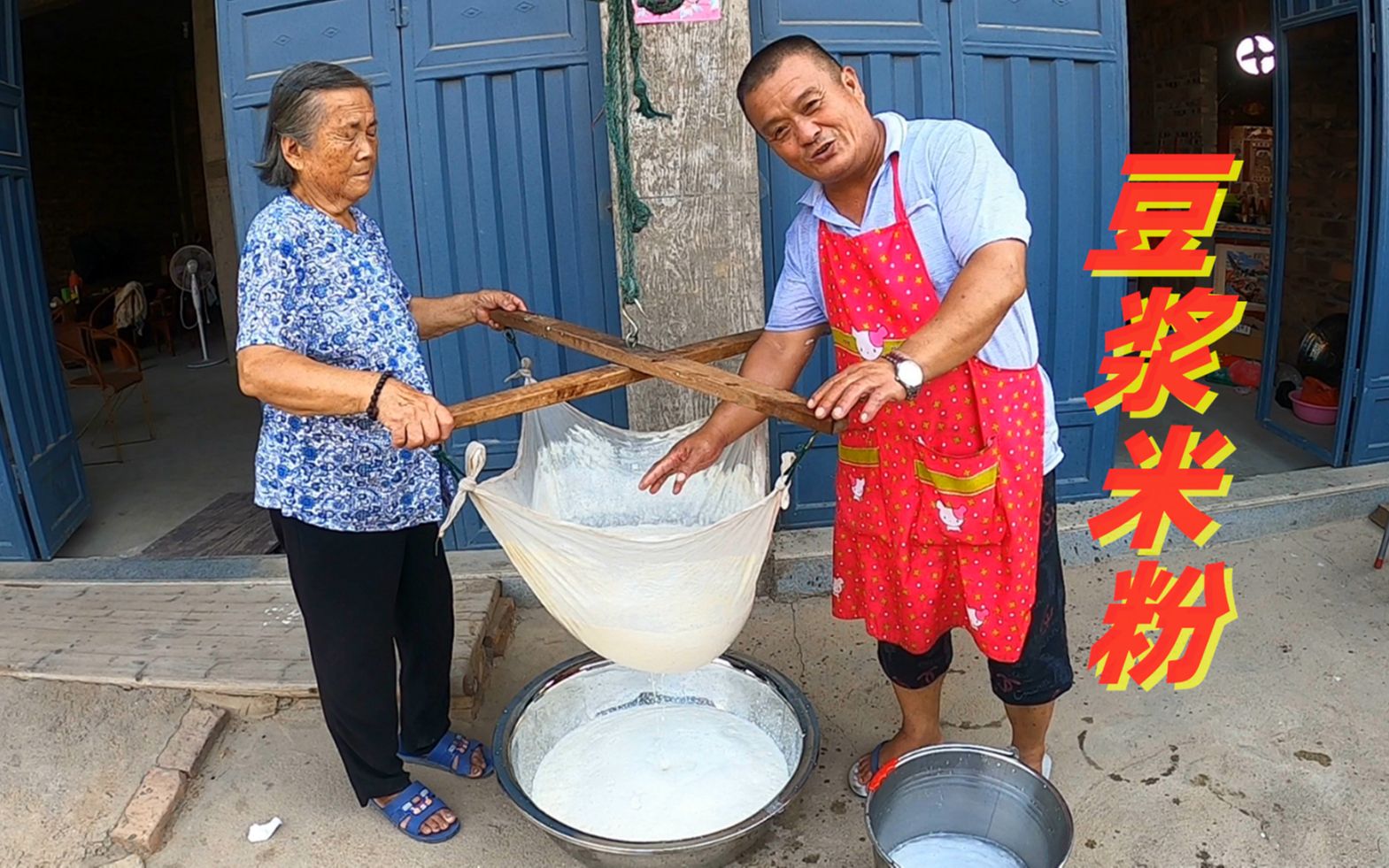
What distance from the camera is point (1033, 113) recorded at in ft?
10.4

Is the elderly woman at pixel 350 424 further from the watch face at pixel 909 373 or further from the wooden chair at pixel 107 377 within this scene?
the wooden chair at pixel 107 377

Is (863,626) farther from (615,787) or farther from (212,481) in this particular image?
(212,481)

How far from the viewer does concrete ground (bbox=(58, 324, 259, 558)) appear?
12.6 feet

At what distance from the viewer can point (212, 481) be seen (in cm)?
439

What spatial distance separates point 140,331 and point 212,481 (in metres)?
5.04

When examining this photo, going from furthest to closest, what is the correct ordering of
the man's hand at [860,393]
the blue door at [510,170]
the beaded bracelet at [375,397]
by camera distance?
the blue door at [510,170] < the beaded bracelet at [375,397] < the man's hand at [860,393]

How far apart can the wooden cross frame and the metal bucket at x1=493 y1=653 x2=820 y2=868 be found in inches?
29.2

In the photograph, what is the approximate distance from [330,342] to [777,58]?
907mm

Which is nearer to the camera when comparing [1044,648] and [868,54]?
[1044,648]

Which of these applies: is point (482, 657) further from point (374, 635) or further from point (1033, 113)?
point (1033, 113)

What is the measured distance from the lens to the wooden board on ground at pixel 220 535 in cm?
353

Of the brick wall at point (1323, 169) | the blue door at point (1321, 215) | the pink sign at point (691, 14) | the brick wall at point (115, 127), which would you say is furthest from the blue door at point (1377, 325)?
the brick wall at point (115, 127)

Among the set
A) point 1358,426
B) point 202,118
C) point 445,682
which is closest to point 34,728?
point 445,682

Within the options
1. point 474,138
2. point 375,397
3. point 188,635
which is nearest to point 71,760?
point 188,635
